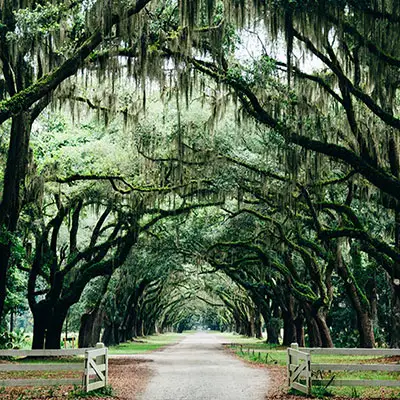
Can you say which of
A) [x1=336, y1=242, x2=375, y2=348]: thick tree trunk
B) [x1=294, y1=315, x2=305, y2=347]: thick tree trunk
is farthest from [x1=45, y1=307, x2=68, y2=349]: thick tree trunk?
[x1=294, y1=315, x2=305, y2=347]: thick tree trunk

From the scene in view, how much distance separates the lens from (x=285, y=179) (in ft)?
50.1

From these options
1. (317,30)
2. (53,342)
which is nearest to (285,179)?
(317,30)

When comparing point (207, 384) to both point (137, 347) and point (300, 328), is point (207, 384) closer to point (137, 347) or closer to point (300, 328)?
point (300, 328)

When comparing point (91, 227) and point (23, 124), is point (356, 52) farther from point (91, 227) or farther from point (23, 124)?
Result: point (91, 227)

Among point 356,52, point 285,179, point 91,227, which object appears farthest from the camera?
point 91,227

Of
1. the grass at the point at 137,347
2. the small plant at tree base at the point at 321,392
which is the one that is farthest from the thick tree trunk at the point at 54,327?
the small plant at tree base at the point at 321,392

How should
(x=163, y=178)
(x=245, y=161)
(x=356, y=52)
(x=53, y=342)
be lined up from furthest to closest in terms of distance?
(x=53, y=342)
(x=163, y=178)
(x=245, y=161)
(x=356, y=52)

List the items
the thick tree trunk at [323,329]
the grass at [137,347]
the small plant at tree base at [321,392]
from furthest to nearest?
the grass at [137,347], the thick tree trunk at [323,329], the small plant at tree base at [321,392]

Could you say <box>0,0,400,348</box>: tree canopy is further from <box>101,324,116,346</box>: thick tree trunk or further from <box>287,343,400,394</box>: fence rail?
<box>101,324,116,346</box>: thick tree trunk

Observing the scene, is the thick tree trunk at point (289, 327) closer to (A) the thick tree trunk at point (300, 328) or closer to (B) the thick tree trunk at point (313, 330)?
(A) the thick tree trunk at point (300, 328)

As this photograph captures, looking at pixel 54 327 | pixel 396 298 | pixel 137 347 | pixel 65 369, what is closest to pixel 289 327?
pixel 137 347

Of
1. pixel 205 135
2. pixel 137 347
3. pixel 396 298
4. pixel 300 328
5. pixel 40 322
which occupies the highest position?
pixel 205 135

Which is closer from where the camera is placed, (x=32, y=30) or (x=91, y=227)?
(x=32, y=30)

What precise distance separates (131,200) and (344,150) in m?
9.90
